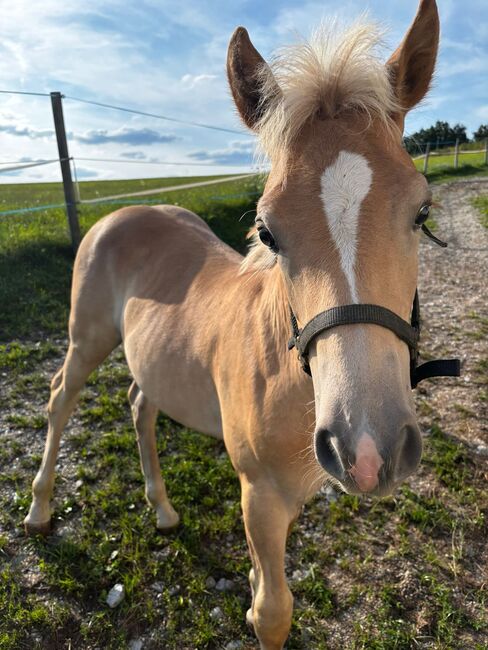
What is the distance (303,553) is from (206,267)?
1938 millimetres

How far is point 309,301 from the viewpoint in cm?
160

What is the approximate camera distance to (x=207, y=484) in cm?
363

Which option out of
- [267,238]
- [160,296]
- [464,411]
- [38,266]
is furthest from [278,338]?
[38,266]

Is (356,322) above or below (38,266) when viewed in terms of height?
above

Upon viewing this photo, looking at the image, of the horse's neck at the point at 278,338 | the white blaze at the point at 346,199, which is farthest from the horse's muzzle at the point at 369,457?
the horse's neck at the point at 278,338

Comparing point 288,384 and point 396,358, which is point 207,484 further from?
point 396,358

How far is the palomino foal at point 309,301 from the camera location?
1.39 meters

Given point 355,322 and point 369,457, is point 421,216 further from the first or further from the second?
point 369,457

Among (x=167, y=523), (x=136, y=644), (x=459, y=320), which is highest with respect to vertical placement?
(x=459, y=320)

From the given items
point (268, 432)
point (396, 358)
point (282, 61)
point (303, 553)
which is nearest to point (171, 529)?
point (303, 553)

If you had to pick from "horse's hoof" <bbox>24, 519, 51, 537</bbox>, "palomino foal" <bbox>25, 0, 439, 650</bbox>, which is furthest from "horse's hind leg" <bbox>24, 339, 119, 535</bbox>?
"palomino foal" <bbox>25, 0, 439, 650</bbox>

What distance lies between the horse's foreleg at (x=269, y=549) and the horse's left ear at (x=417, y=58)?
5.71 ft

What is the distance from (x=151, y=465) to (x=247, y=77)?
2582 millimetres

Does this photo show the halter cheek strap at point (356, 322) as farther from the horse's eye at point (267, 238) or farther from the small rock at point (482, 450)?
the small rock at point (482, 450)
